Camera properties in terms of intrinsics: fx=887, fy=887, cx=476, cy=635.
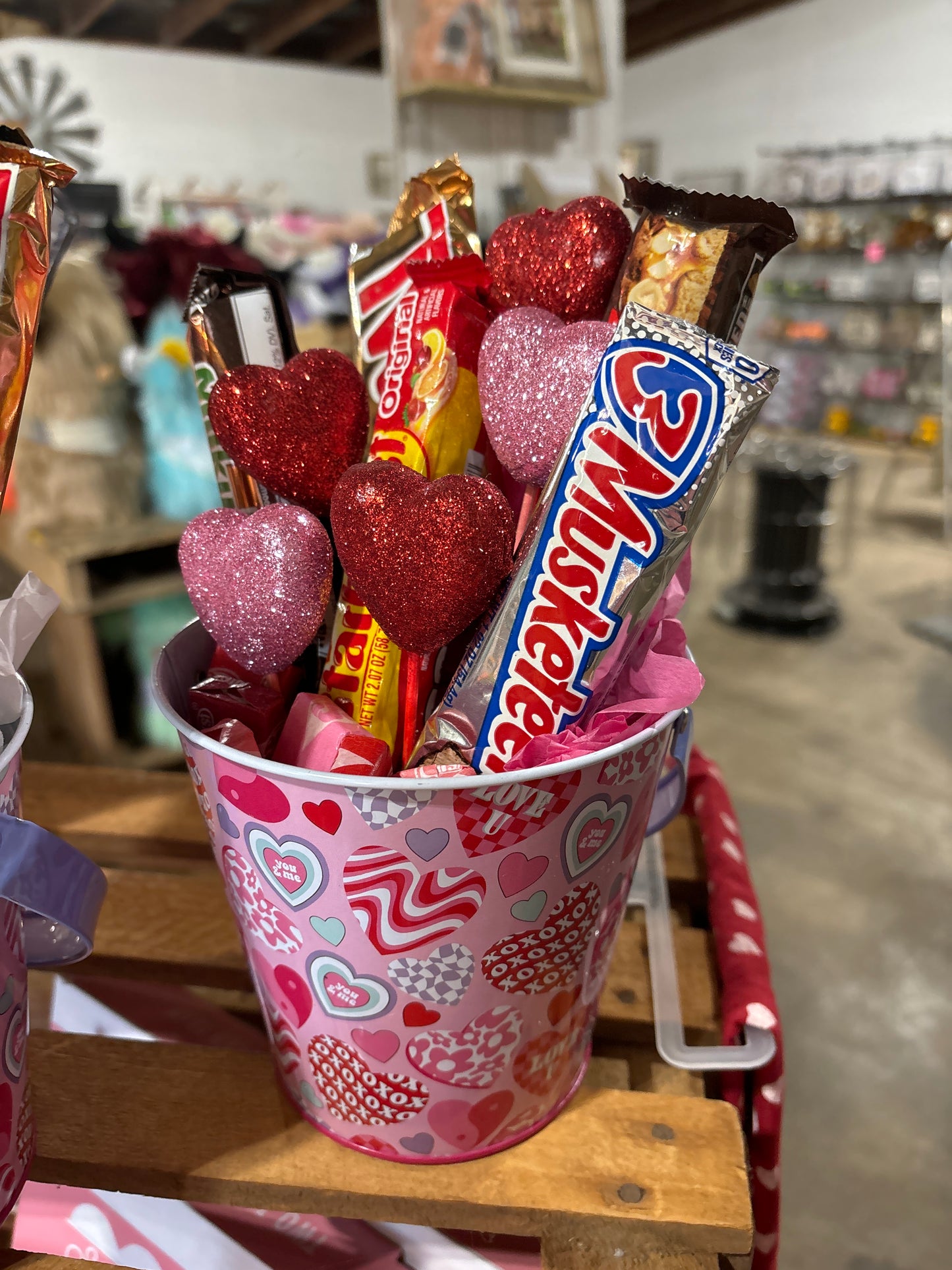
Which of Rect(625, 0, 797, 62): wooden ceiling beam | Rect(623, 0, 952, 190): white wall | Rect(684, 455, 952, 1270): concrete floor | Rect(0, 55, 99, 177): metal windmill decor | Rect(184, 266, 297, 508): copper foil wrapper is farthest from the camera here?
Rect(625, 0, 797, 62): wooden ceiling beam

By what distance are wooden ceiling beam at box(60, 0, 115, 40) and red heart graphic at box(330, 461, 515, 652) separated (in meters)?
2.27

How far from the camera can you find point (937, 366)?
474 centimetres

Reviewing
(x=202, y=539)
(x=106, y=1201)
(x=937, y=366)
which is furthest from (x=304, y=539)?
(x=937, y=366)

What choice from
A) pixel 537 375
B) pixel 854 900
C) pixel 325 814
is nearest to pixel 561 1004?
pixel 325 814

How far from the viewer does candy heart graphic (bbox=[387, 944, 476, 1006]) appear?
31cm

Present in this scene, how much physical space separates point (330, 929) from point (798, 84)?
6068 millimetres

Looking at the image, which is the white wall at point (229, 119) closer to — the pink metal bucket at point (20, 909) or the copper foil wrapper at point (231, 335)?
the copper foil wrapper at point (231, 335)

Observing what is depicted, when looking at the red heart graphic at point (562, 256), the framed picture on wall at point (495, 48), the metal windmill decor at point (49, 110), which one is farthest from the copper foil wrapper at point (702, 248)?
the metal windmill decor at point (49, 110)

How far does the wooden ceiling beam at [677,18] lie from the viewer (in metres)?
5.10

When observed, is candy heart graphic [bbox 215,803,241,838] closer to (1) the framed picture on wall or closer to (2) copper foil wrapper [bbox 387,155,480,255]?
(2) copper foil wrapper [bbox 387,155,480,255]

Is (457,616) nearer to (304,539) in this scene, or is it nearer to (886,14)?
(304,539)

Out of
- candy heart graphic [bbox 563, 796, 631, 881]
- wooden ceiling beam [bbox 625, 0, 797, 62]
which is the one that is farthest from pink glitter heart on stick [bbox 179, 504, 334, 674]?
wooden ceiling beam [bbox 625, 0, 797, 62]

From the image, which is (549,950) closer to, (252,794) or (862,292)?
(252,794)

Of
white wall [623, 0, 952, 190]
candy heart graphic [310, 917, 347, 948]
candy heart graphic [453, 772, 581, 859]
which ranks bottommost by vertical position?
candy heart graphic [310, 917, 347, 948]
